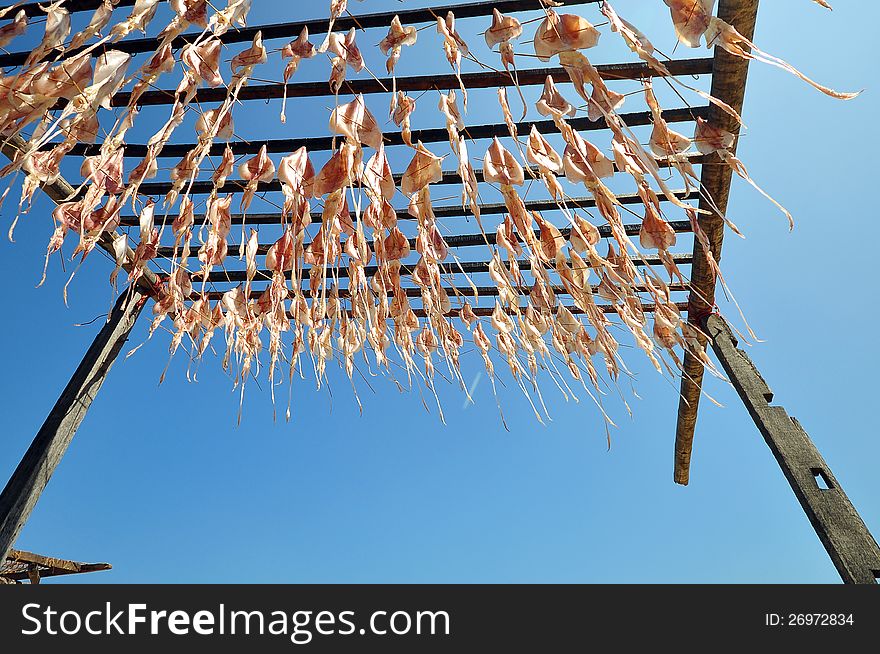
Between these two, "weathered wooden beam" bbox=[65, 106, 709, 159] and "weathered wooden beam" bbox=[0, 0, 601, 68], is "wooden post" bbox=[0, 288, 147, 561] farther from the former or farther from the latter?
"weathered wooden beam" bbox=[0, 0, 601, 68]

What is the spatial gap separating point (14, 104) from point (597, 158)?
45.5 inches

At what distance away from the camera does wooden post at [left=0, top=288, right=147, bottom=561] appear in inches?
64.6

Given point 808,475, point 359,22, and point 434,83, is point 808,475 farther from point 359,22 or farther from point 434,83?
point 359,22

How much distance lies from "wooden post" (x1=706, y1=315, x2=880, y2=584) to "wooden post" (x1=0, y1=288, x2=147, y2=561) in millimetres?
2421

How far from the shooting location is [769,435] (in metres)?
1.80

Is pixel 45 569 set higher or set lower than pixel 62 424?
lower

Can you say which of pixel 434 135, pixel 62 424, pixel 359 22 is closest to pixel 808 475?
pixel 434 135

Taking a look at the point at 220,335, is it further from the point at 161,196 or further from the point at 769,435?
the point at 769,435

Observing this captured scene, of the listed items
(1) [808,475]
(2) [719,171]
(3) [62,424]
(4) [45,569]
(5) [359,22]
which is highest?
(5) [359,22]

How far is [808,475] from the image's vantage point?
1.64 m

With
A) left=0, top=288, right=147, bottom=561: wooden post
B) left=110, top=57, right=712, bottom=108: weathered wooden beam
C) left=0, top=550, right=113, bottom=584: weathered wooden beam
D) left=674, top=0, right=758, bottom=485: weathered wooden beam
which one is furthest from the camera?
left=0, top=550, right=113, bottom=584: weathered wooden beam

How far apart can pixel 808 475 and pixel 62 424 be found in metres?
2.59

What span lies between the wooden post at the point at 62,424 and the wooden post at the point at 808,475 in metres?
2.42

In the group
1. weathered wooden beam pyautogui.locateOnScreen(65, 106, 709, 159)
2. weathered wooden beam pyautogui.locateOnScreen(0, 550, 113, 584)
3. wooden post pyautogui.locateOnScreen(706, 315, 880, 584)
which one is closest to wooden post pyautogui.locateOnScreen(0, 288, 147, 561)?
weathered wooden beam pyautogui.locateOnScreen(65, 106, 709, 159)
